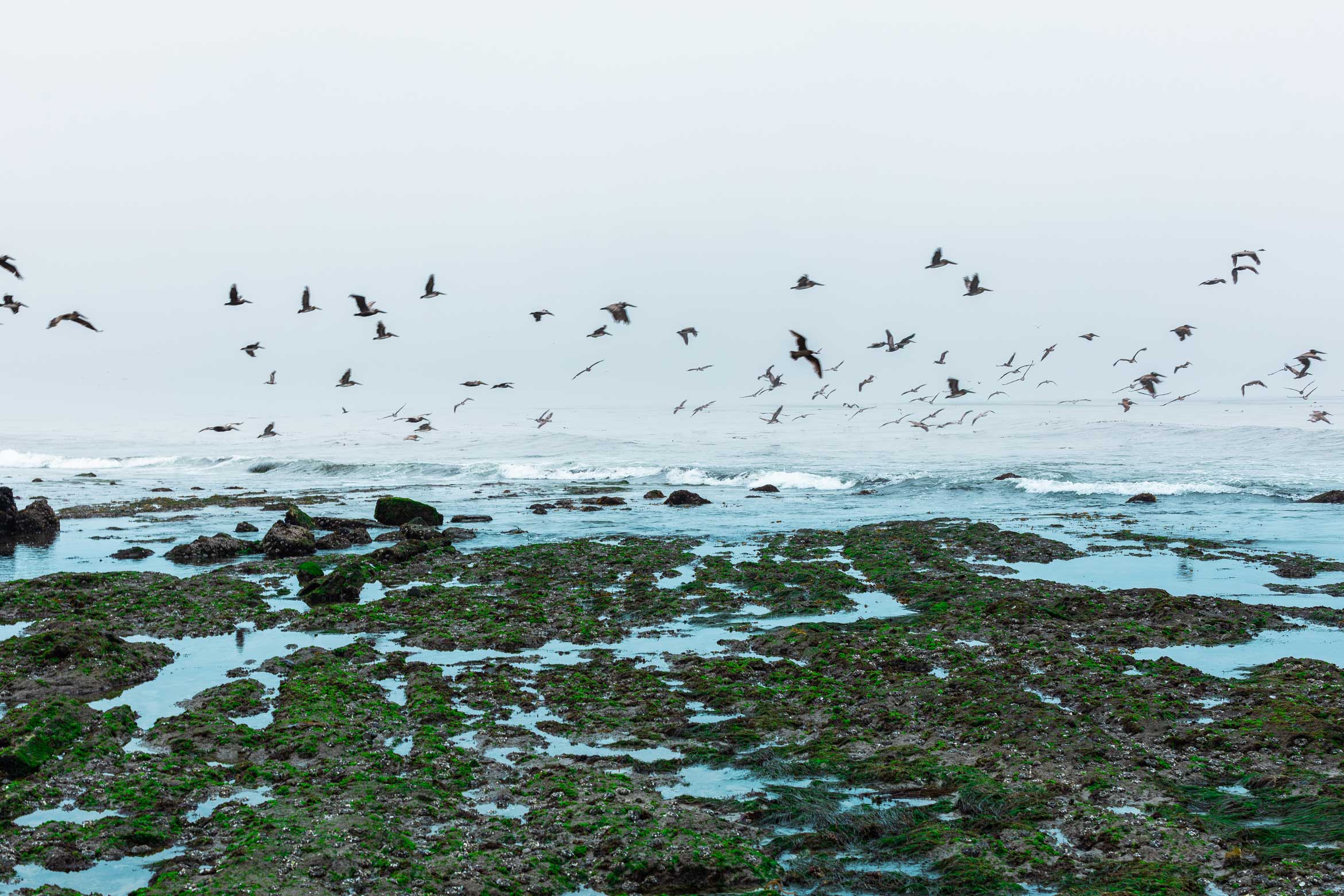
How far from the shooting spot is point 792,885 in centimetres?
714

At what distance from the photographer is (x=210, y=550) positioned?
73.8 ft

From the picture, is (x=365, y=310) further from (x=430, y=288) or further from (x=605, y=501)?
(x=605, y=501)

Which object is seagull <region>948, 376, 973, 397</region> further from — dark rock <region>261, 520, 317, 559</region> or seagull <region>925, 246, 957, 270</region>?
dark rock <region>261, 520, 317, 559</region>

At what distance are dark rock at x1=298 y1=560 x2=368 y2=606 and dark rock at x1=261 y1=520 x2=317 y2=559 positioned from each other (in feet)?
18.7

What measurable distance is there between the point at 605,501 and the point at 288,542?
49.3 feet

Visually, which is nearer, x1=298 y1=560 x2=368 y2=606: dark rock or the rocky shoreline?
the rocky shoreline

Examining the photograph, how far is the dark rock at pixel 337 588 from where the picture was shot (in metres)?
17.1

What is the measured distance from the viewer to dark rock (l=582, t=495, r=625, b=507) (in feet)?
118

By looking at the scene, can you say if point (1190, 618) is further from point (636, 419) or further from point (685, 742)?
point (636, 419)

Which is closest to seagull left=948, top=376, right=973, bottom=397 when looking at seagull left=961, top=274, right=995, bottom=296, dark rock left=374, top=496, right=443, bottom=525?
seagull left=961, top=274, right=995, bottom=296

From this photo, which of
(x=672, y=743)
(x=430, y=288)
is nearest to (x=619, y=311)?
(x=430, y=288)

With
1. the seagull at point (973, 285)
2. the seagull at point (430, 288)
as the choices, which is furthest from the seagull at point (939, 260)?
the seagull at point (430, 288)

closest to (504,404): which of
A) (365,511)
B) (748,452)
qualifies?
(748,452)

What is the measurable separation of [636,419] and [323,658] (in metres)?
107
